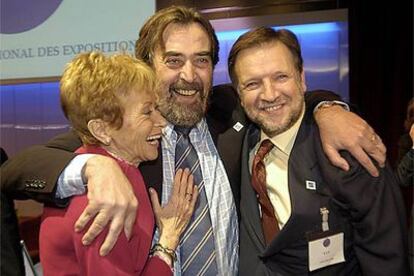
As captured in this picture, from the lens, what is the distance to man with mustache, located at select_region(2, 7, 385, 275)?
4.67 feet

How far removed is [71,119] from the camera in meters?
1.33

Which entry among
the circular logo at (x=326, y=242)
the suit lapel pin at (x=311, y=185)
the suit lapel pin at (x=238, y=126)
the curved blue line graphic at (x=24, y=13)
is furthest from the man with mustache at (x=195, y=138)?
the curved blue line graphic at (x=24, y=13)

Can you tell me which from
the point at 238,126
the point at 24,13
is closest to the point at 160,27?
the point at 238,126

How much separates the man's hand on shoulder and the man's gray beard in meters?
0.53

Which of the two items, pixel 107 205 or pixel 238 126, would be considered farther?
pixel 238 126

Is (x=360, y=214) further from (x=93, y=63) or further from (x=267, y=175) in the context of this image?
(x=93, y=63)

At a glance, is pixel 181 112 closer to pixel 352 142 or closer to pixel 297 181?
pixel 297 181

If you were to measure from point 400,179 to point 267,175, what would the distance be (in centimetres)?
122

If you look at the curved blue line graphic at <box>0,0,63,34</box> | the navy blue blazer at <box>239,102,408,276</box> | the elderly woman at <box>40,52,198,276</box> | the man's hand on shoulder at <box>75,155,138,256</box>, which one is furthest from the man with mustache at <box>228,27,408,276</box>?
the curved blue line graphic at <box>0,0,63,34</box>

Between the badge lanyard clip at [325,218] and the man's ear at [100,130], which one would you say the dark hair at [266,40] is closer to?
the badge lanyard clip at [325,218]

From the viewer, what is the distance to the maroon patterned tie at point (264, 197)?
5.41 ft

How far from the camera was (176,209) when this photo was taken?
1572mm

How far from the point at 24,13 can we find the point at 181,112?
1.47 m

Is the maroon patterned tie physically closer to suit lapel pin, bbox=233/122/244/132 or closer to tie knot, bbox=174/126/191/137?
suit lapel pin, bbox=233/122/244/132
